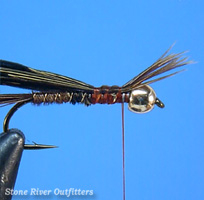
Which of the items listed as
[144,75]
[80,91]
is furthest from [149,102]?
[80,91]

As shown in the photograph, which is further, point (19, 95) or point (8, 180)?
point (19, 95)

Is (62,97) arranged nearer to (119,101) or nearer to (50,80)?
(50,80)

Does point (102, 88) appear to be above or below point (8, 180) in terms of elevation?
above

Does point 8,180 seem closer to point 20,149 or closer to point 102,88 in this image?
point 20,149

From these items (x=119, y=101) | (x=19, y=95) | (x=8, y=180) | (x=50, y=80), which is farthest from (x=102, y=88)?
(x=8, y=180)

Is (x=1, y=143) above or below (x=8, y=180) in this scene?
above

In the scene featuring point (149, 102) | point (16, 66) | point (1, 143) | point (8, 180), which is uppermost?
point (16, 66)
